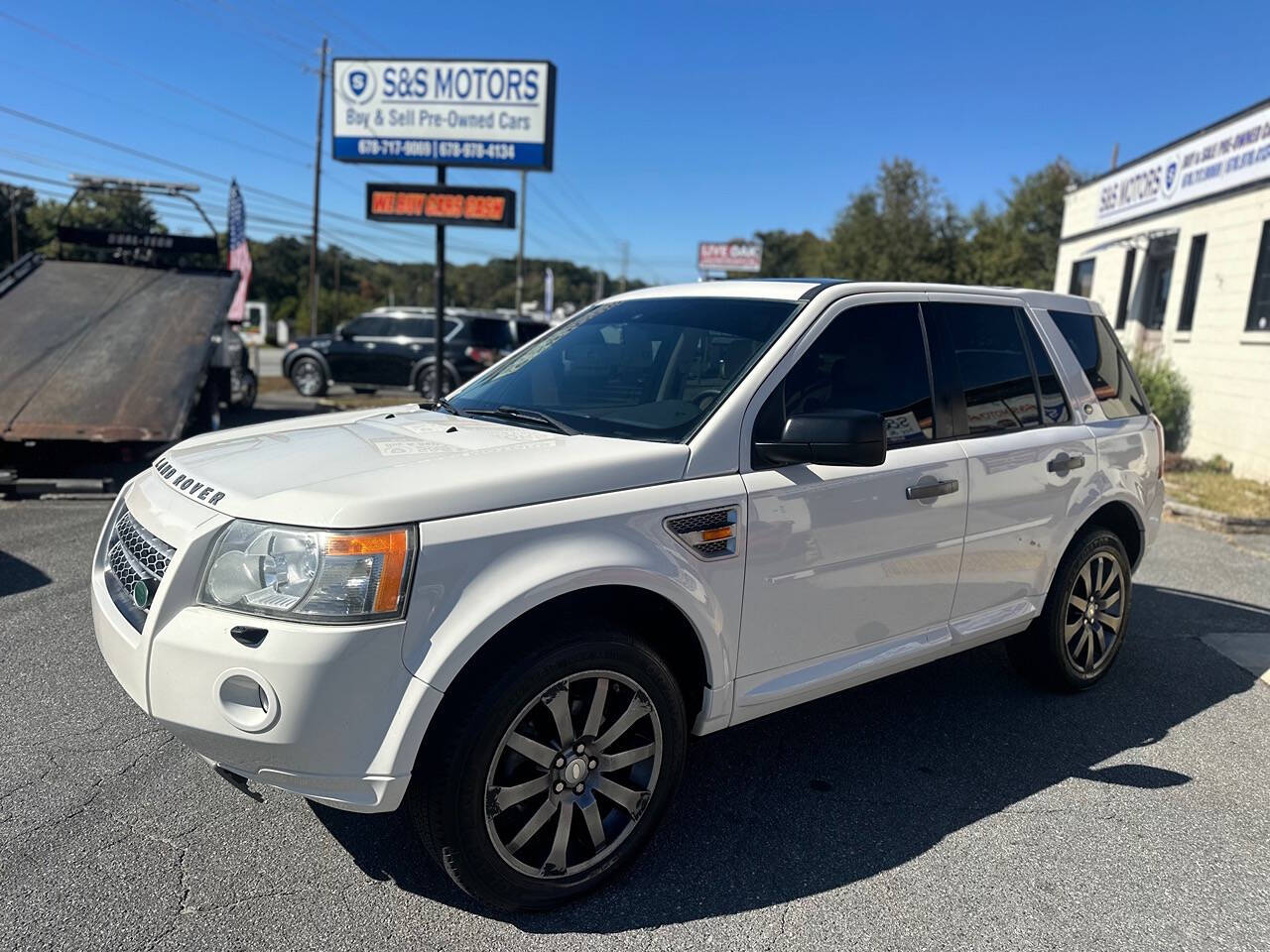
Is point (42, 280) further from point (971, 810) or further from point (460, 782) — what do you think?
point (971, 810)

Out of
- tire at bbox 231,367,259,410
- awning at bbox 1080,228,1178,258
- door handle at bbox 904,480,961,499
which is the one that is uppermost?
awning at bbox 1080,228,1178,258

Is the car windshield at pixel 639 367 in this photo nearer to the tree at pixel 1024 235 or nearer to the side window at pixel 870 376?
the side window at pixel 870 376

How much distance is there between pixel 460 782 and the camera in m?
2.43

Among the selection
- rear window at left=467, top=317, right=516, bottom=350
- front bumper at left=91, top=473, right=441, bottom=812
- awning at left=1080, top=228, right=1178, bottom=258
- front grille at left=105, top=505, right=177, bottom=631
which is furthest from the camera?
rear window at left=467, top=317, right=516, bottom=350

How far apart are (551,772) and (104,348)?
28.3 feet

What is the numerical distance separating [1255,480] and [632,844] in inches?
442

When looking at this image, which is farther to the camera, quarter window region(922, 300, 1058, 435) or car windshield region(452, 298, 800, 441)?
quarter window region(922, 300, 1058, 435)

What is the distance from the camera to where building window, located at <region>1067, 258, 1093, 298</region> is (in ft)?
58.5

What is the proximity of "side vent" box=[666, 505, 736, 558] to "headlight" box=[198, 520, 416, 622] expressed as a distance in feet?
2.75

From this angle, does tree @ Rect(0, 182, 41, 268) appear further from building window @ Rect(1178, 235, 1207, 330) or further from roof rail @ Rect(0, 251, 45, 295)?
building window @ Rect(1178, 235, 1207, 330)

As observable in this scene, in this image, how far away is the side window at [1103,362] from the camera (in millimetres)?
4504

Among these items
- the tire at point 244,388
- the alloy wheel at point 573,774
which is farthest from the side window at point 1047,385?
the tire at point 244,388

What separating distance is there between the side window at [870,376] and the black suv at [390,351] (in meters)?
15.1

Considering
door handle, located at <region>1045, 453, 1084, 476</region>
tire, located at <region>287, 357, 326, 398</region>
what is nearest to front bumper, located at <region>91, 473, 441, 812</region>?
door handle, located at <region>1045, 453, 1084, 476</region>
